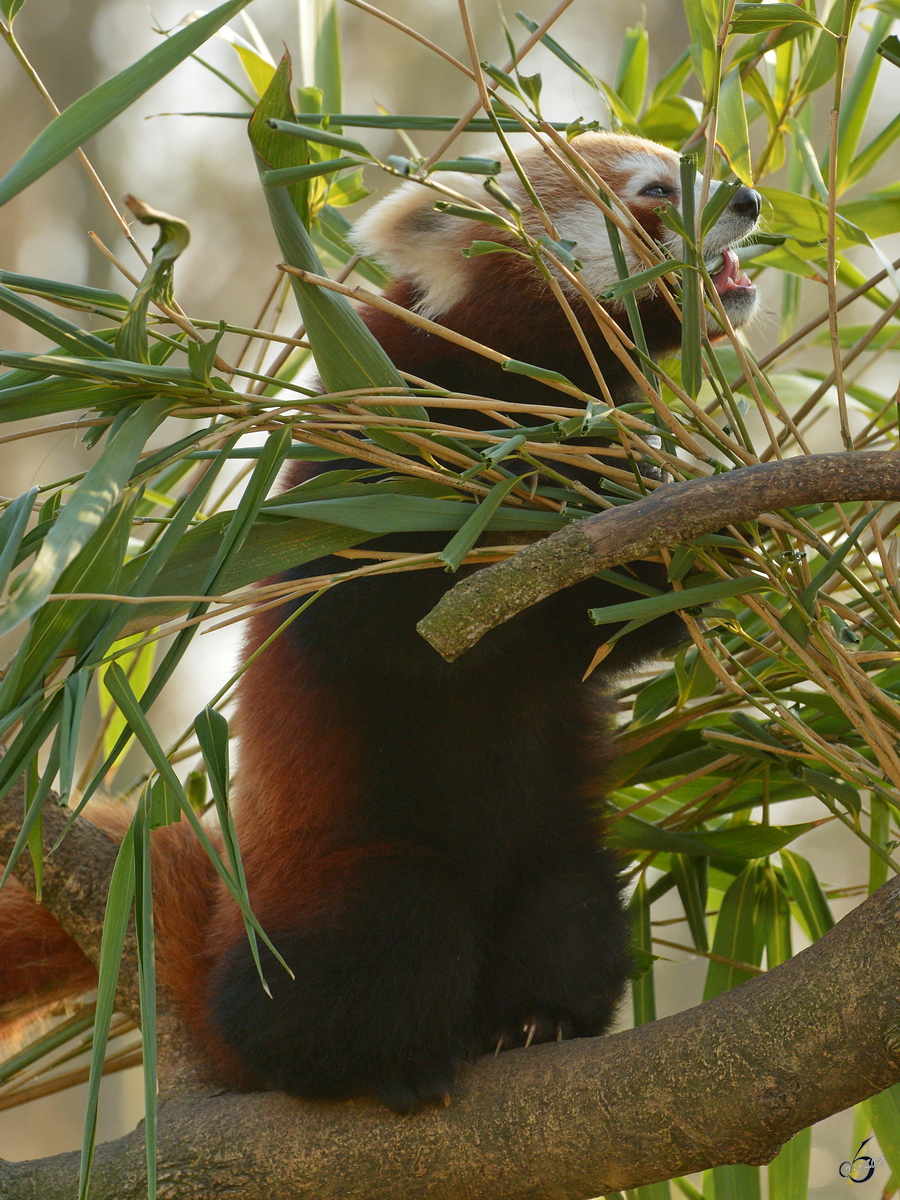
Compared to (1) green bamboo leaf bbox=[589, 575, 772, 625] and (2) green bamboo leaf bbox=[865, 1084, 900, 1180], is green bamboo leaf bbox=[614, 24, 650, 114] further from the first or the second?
(2) green bamboo leaf bbox=[865, 1084, 900, 1180]

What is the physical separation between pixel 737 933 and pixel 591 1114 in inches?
28.6

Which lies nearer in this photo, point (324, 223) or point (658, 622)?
point (658, 622)

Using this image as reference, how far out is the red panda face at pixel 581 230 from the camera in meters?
2.02

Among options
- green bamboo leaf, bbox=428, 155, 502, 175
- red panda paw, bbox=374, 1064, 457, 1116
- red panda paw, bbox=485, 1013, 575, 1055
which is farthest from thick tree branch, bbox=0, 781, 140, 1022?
green bamboo leaf, bbox=428, 155, 502, 175

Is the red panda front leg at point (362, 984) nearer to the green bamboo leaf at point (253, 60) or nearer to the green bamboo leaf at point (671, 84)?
the green bamboo leaf at point (253, 60)

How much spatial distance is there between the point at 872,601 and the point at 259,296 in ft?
26.0

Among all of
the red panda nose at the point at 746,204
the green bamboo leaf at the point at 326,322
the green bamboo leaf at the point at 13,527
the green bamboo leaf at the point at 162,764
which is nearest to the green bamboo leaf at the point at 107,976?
the green bamboo leaf at the point at 162,764

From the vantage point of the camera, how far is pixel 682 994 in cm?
874

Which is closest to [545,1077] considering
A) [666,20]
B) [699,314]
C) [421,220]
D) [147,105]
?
[699,314]

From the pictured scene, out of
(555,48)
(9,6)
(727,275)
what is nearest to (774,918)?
(727,275)

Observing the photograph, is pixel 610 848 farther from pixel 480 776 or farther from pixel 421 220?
pixel 421 220

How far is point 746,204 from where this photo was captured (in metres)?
2.01

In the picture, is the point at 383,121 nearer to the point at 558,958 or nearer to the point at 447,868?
the point at 447,868

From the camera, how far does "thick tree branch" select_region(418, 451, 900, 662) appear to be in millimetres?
1047
